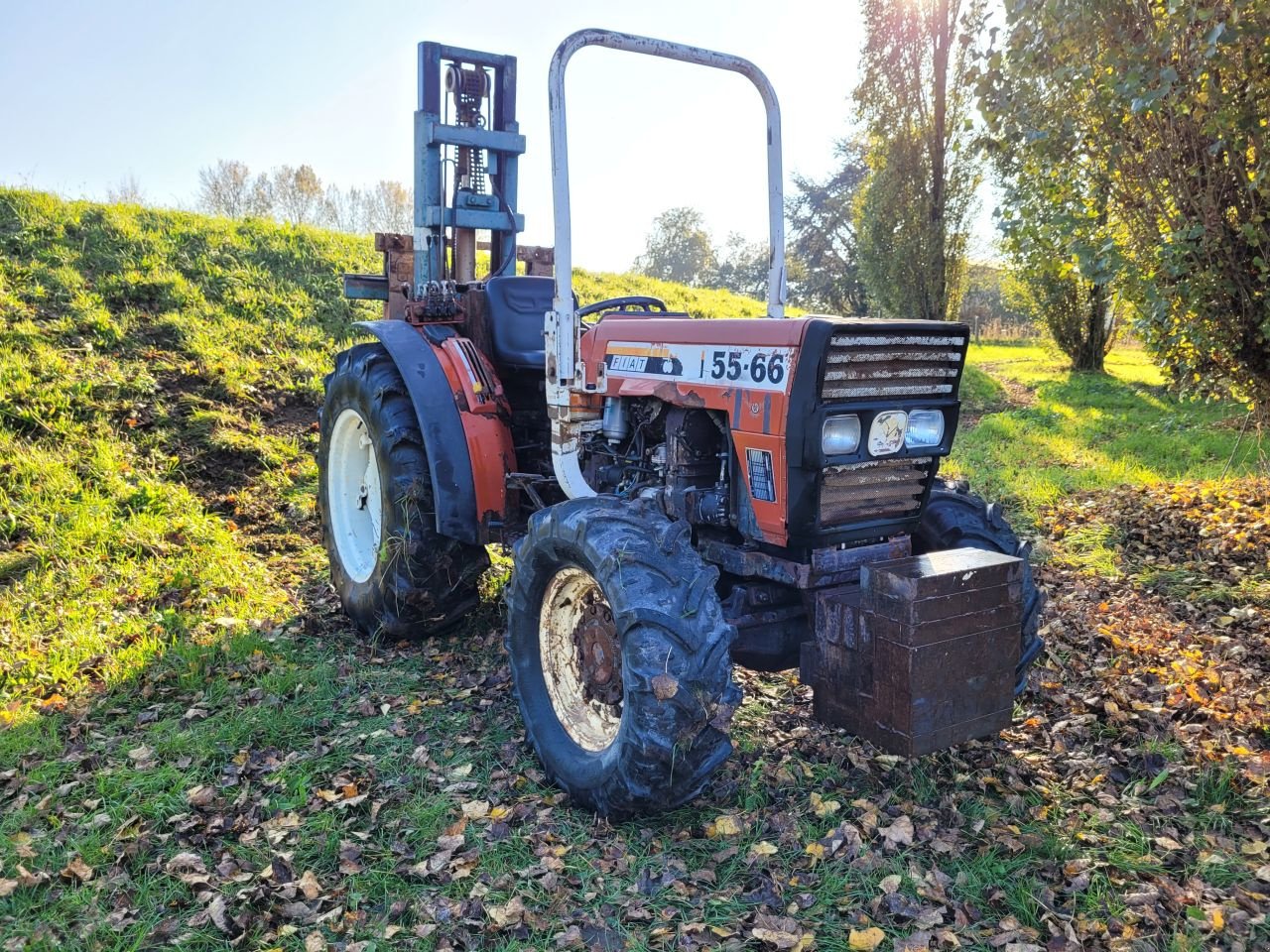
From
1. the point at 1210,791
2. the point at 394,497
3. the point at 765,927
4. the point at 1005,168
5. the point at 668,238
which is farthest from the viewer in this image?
the point at 668,238

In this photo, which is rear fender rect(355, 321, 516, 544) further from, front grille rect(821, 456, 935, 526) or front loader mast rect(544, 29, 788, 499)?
front grille rect(821, 456, 935, 526)

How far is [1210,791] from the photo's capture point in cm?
330

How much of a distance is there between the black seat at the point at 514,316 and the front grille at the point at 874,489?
1.89 meters

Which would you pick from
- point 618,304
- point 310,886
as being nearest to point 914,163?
point 618,304

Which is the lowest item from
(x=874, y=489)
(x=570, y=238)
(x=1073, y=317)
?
(x=874, y=489)

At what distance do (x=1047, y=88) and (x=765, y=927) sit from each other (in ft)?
17.5

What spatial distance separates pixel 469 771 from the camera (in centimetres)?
349

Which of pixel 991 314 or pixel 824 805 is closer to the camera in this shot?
pixel 824 805

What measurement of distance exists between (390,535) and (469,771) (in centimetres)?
134

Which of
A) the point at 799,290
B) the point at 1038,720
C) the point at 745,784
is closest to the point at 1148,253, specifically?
the point at 1038,720

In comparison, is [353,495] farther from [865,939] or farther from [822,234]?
[822,234]

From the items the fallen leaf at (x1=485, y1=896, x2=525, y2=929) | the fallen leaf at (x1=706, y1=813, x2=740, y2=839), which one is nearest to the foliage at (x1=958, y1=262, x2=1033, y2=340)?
the fallen leaf at (x1=706, y1=813, x2=740, y2=839)

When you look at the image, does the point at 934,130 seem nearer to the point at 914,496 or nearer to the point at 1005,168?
the point at 1005,168

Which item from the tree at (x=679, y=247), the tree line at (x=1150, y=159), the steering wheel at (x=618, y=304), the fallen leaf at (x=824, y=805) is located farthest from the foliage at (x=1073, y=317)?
the tree at (x=679, y=247)
